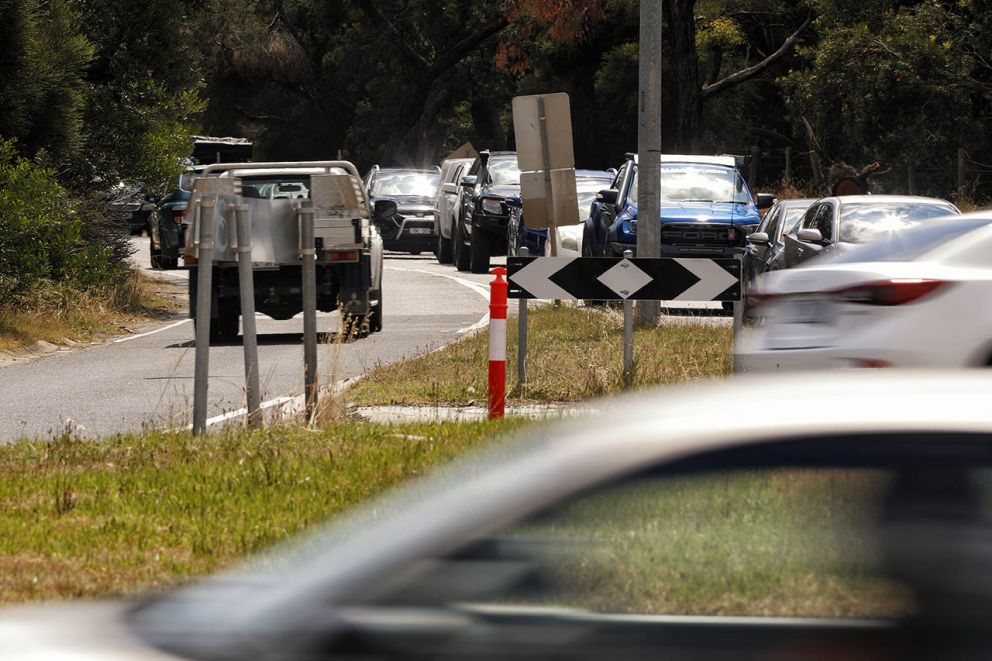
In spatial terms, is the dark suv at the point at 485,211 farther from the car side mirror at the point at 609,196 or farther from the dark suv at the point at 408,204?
the car side mirror at the point at 609,196

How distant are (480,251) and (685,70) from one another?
4.93m

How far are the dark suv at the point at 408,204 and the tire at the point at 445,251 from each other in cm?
222

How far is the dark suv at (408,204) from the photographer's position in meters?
38.1

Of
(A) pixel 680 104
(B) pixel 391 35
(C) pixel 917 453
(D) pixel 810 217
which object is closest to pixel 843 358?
(C) pixel 917 453

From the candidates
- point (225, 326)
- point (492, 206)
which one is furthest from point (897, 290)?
point (492, 206)

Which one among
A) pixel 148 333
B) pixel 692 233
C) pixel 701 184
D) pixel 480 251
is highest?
pixel 701 184

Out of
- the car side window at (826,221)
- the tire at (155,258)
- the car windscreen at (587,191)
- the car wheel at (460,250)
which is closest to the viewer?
the car side window at (826,221)

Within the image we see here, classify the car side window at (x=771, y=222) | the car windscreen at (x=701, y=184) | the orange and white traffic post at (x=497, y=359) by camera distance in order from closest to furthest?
the orange and white traffic post at (x=497, y=359) → the car side window at (x=771, y=222) → the car windscreen at (x=701, y=184)

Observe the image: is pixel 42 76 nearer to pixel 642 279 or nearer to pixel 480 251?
pixel 642 279

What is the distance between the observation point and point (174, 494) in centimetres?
888

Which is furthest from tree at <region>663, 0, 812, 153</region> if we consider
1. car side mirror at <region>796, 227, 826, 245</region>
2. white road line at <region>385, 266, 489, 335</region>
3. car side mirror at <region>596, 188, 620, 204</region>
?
car side mirror at <region>796, 227, 826, 245</region>

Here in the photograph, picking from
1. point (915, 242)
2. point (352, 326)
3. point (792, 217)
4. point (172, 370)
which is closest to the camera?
point (915, 242)

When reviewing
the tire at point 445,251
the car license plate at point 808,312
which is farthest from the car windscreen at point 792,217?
the tire at point 445,251

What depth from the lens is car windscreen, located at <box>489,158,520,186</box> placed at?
1187 inches
